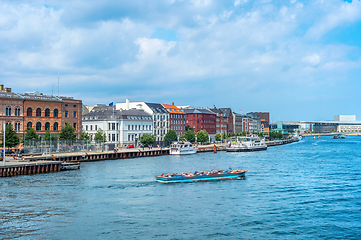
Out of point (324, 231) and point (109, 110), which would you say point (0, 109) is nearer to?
point (109, 110)

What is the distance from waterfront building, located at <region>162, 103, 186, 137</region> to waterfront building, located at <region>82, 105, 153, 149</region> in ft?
81.5

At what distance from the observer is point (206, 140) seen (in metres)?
166

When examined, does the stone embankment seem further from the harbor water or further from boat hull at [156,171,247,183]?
boat hull at [156,171,247,183]

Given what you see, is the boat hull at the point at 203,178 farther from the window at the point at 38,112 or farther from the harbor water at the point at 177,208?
the window at the point at 38,112

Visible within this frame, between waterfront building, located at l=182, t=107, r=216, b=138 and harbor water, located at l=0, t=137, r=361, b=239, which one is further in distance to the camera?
waterfront building, located at l=182, t=107, r=216, b=138

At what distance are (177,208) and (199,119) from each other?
146361mm

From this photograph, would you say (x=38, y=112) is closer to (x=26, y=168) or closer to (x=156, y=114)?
(x=26, y=168)

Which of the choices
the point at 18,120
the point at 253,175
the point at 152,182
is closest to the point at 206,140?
the point at 18,120

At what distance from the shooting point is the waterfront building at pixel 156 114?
15562cm

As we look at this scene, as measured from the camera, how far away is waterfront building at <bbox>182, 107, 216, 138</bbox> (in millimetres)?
182000

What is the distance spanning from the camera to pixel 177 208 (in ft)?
125

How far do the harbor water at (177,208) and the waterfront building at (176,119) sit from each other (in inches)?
4346

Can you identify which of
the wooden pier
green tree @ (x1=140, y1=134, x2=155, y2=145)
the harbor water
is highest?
green tree @ (x1=140, y1=134, x2=155, y2=145)

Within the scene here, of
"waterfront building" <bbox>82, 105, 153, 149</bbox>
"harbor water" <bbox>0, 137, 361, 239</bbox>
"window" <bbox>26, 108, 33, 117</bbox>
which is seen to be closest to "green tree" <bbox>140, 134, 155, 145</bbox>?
"waterfront building" <bbox>82, 105, 153, 149</bbox>
